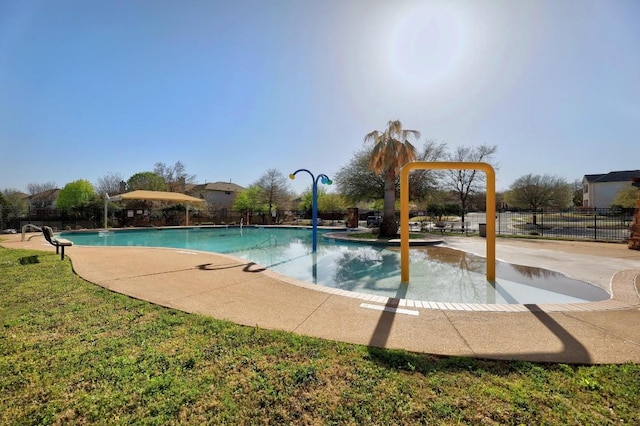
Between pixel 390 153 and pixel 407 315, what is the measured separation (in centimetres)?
1161

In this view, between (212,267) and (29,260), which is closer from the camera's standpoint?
(212,267)

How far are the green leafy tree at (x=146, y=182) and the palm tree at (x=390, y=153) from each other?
123 feet

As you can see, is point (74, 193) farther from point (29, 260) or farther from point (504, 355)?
point (504, 355)

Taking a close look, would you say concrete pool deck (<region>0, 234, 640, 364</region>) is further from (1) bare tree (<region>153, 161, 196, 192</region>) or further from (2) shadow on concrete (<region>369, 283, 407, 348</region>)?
(1) bare tree (<region>153, 161, 196, 192</region>)

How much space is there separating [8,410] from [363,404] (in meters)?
2.66

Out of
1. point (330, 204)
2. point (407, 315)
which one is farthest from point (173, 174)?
point (407, 315)

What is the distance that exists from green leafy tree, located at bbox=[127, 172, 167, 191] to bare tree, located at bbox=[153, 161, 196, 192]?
118 cm

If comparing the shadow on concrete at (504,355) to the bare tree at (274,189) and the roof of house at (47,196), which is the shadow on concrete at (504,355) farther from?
the roof of house at (47,196)

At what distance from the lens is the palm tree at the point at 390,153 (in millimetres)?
14688

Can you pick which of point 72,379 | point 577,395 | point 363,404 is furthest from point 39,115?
point 577,395

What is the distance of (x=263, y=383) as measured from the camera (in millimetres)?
2477

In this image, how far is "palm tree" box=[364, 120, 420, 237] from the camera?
578 inches

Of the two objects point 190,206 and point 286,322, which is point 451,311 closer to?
point 286,322

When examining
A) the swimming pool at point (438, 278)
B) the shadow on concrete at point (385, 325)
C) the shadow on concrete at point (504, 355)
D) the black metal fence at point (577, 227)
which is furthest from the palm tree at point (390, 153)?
the shadow on concrete at point (504, 355)
